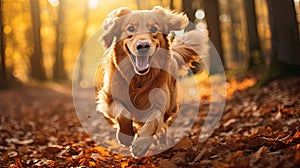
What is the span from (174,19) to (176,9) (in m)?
1.62

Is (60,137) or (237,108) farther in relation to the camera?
(237,108)

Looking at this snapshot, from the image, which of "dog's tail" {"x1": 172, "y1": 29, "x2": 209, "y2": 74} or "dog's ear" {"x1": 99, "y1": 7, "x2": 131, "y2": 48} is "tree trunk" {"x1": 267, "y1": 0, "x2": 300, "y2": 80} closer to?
"dog's tail" {"x1": 172, "y1": 29, "x2": 209, "y2": 74}

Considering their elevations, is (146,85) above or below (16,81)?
above

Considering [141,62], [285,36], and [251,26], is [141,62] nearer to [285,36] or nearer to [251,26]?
[285,36]

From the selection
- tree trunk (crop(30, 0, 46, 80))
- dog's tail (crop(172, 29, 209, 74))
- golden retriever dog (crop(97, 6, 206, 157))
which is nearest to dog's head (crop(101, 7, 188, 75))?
golden retriever dog (crop(97, 6, 206, 157))

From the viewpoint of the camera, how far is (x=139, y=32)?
14.3ft

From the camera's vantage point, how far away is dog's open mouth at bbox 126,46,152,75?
4.34 m

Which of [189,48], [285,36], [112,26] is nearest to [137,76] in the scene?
[112,26]

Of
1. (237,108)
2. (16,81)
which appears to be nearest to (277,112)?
(237,108)

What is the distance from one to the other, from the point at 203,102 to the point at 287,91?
2.66m

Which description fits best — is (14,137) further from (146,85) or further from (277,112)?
(277,112)

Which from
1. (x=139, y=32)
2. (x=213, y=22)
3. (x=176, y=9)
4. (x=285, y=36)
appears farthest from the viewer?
(x=213, y=22)

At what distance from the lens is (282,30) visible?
7.98 m

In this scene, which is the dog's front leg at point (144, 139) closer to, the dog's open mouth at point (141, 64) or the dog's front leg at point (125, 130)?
the dog's front leg at point (125, 130)
